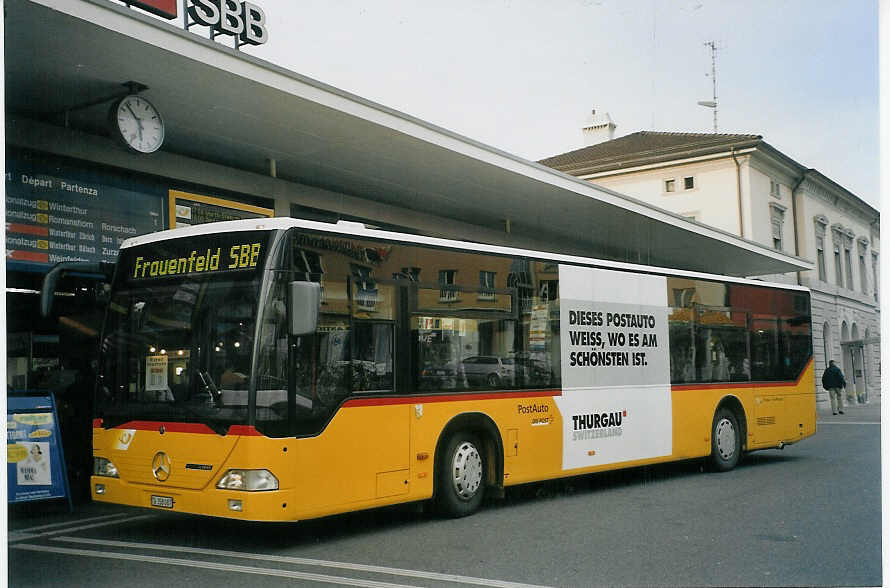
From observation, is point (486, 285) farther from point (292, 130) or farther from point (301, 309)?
point (292, 130)

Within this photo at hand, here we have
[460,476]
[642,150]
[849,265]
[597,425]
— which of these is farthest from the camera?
[642,150]

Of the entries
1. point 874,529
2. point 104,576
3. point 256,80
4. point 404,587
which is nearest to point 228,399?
point 104,576

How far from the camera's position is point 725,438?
528 inches

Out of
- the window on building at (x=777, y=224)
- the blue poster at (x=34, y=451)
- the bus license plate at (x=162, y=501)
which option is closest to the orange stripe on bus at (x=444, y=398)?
the bus license plate at (x=162, y=501)

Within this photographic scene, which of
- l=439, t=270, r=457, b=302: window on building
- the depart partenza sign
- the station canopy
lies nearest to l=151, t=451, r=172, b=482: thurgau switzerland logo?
l=439, t=270, r=457, b=302: window on building

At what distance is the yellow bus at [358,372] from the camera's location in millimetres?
7605

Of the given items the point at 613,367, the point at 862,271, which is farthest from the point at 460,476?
the point at 862,271

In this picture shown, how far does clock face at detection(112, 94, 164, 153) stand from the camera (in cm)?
1082

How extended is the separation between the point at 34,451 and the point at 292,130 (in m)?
5.22

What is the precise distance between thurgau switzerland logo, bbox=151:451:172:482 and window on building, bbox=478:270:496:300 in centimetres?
360

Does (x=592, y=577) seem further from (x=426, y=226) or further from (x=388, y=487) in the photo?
(x=426, y=226)

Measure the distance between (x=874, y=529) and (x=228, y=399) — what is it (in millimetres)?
5681

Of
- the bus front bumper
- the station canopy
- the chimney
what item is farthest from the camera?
the chimney

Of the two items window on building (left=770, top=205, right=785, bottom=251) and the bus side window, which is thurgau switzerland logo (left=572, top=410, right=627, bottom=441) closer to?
the bus side window
